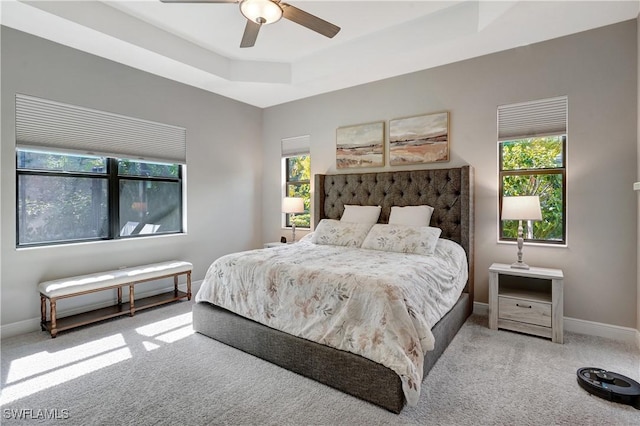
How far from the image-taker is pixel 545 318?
277 cm

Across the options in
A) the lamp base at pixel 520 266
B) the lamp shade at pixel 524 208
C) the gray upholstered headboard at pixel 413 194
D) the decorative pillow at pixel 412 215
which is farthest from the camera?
the decorative pillow at pixel 412 215

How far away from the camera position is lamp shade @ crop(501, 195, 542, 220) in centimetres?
287

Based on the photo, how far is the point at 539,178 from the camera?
3.27 m

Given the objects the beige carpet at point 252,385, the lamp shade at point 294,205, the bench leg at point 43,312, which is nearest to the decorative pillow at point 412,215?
the beige carpet at point 252,385

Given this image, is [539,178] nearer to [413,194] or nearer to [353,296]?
[413,194]

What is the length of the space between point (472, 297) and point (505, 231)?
2.61ft

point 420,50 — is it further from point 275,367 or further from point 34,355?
point 34,355

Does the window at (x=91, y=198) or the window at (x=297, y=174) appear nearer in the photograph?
the window at (x=91, y=198)

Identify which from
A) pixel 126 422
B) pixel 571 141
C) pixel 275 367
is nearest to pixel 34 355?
pixel 126 422

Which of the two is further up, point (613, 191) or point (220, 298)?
Answer: point (613, 191)

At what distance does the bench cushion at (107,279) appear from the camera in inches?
114

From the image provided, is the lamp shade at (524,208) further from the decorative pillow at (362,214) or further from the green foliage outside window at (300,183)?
the green foliage outside window at (300,183)

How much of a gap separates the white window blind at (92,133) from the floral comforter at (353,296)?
195 centimetres

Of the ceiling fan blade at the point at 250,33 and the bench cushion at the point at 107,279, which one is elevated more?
the ceiling fan blade at the point at 250,33
